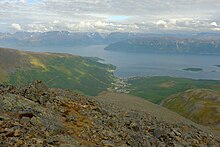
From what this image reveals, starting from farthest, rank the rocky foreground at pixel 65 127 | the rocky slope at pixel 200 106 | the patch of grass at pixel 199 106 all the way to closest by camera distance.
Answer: the patch of grass at pixel 199 106
the rocky slope at pixel 200 106
the rocky foreground at pixel 65 127

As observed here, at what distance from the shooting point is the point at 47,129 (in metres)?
26.3

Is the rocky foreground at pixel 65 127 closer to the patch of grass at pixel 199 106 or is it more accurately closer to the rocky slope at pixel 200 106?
the rocky slope at pixel 200 106

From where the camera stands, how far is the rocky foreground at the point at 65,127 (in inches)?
955

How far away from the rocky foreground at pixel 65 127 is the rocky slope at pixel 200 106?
269 ft

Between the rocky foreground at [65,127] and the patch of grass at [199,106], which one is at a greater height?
the rocky foreground at [65,127]

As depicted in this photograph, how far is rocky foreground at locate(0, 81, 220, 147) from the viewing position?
2427 centimetres

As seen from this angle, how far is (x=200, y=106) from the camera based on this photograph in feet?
473

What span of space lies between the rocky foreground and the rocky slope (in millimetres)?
81908

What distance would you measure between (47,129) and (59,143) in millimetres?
2994

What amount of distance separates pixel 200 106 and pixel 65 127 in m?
126

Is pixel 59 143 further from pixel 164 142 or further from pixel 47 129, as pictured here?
pixel 164 142

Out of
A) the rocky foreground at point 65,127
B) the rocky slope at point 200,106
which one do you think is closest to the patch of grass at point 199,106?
the rocky slope at point 200,106

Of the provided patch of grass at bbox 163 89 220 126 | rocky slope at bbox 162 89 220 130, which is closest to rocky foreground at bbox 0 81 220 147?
rocky slope at bbox 162 89 220 130

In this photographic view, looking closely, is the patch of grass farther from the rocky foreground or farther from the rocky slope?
the rocky foreground
